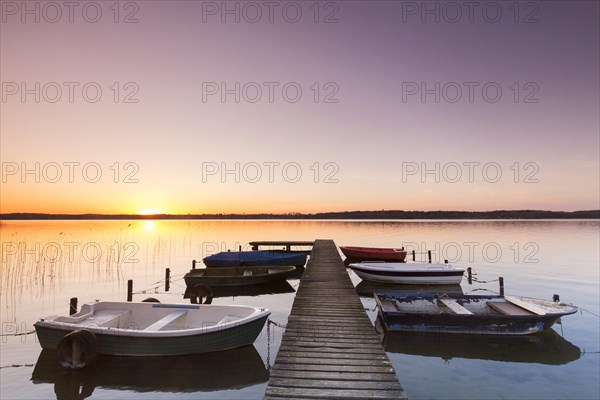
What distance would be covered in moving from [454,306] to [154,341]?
10.4 metres

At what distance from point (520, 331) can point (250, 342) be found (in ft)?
29.5

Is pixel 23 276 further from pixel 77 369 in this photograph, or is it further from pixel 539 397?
pixel 539 397

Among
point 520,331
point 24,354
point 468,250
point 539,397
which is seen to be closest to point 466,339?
point 520,331

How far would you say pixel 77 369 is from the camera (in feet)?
35.2

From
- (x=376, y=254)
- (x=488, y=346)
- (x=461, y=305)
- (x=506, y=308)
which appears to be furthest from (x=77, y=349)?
(x=376, y=254)

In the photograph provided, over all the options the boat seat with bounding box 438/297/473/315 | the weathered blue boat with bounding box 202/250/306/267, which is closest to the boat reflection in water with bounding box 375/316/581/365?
the boat seat with bounding box 438/297/473/315

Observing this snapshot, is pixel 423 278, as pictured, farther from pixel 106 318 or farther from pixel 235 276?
pixel 106 318

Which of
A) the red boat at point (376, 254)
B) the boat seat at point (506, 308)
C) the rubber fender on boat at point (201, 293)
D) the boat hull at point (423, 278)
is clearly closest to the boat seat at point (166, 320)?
the rubber fender on boat at point (201, 293)

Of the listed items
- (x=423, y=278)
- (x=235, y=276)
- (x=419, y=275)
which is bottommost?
(x=423, y=278)

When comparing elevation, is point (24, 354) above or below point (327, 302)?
below

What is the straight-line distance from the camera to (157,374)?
10.6 meters

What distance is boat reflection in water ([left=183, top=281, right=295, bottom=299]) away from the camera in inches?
874

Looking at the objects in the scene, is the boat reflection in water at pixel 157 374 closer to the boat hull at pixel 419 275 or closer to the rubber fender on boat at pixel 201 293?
the rubber fender on boat at pixel 201 293

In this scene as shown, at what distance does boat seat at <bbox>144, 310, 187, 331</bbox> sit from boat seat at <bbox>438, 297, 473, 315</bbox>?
9340 mm
